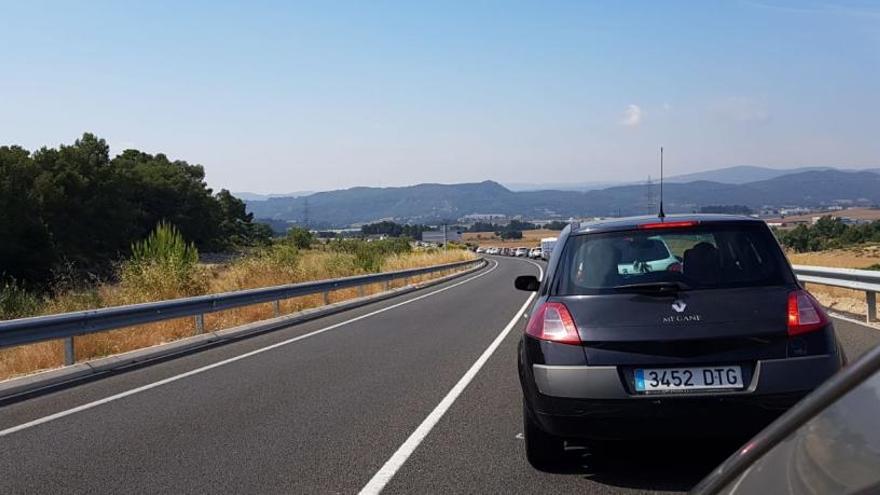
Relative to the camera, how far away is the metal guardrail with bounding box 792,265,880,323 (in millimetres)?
13414

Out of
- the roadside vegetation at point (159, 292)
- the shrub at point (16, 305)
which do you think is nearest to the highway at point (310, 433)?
the roadside vegetation at point (159, 292)

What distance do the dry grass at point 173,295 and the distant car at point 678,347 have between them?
27.8 ft

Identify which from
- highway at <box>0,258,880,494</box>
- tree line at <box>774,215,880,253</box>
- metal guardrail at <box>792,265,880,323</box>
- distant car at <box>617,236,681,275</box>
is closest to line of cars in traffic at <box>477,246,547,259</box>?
tree line at <box>774,215,880,253</box>

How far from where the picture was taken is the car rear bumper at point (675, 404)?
197 inches

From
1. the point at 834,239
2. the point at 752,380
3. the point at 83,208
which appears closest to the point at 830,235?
the point at 834,239

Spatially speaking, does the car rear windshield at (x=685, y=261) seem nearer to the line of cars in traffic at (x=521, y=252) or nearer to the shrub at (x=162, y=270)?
the shrub at (x=162, y=270)

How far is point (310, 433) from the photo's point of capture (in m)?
7.11

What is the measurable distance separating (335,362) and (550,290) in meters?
6.07

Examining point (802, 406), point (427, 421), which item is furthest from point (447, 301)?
point (802, 406)

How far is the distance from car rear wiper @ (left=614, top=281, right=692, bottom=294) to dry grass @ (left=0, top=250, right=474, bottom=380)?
348 inches

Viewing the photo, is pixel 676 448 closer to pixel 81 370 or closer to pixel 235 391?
pixel 235 391

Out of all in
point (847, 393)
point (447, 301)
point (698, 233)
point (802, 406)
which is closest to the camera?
point (847, 393)

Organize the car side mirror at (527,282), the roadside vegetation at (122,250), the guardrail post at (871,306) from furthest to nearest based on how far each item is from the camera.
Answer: the roadside vegetation at (122,250), the guardrail post at (871,306), the car side mirror at (527,282)

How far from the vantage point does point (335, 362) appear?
1145 centimetres
